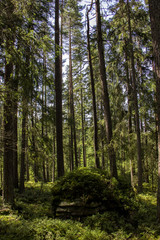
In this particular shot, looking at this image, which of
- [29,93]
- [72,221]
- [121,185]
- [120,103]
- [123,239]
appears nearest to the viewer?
[123,239]

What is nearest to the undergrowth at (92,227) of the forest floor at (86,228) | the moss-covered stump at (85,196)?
the forest floor at (86,228)

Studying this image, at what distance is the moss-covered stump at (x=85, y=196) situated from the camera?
6133 millimetres

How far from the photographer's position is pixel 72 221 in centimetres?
553

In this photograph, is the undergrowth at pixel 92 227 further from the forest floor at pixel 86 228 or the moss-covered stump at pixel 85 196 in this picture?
the moss-covered stump at pixel 85 196

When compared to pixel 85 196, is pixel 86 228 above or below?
below

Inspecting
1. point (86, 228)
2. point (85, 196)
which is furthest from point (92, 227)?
point (85, 196)

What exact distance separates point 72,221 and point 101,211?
46.3 inches

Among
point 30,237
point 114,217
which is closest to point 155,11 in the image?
point 114,217

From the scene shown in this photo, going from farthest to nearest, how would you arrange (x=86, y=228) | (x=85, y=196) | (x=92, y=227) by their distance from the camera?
(x=85, y=196)
(x=92, y=227)
(x=86, y=228)

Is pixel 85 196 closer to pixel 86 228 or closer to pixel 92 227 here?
pixel 92 227

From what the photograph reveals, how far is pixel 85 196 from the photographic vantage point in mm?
6227

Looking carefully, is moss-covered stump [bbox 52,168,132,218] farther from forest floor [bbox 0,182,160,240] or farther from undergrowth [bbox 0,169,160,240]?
forest floor [bbox 0,182,160,240]

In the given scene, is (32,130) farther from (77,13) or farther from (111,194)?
(77,13)

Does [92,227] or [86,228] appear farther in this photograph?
[92,227]
